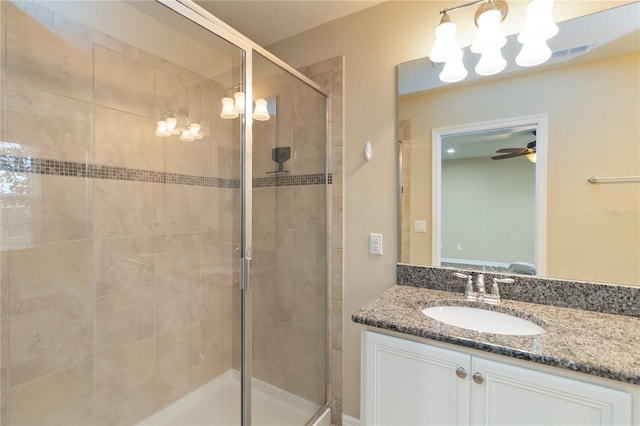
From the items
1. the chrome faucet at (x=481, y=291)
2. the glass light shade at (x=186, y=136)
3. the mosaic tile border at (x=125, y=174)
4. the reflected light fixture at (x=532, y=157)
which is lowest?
the chrome faucet at (x=481, y=291)

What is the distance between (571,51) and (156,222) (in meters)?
2.22

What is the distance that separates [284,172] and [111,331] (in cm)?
127

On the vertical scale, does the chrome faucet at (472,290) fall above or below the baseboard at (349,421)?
above

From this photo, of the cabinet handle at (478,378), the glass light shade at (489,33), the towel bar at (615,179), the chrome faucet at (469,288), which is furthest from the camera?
the chrome faucet at (469,288)

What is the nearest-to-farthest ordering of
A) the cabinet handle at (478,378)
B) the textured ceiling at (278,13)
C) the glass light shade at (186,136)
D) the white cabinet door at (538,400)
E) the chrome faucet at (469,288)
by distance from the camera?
1. the white cabinet door at (538,400)
2. the cabinet handle at (478,378)
3. the chrome faucet at (469,288)
4. the textured ceiling at (278,13)
5. the glass light shade at (186,136)

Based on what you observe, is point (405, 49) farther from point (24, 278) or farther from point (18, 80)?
point (24, 278)

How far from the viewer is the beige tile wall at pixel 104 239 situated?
1269 mm

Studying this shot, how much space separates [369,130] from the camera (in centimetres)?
175

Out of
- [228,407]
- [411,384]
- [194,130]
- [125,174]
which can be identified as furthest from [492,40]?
[228,407]

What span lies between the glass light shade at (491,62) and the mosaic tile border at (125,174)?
0.97m

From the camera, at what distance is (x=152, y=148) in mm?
1706

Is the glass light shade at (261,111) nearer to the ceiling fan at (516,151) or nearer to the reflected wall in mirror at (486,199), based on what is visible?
the reflected wall in mirror at (486,199)

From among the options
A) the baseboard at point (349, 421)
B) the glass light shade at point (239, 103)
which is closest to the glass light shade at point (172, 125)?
the glass light shade at point (239, 103)

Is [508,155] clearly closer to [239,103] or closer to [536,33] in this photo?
[536,33]
